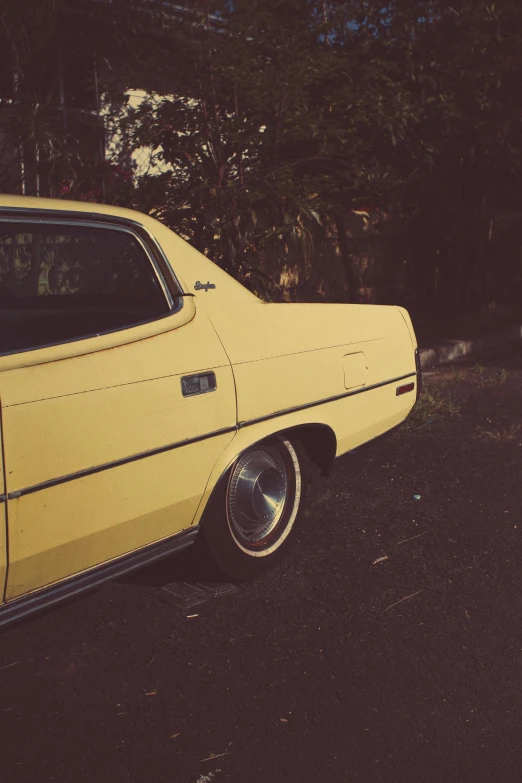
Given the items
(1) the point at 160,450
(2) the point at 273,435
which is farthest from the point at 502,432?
(1) the point at 160,450

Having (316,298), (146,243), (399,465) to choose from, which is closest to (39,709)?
(146,243)

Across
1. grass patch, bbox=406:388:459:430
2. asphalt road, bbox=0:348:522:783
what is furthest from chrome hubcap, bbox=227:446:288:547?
grass patch, bbox=406:388:459:430

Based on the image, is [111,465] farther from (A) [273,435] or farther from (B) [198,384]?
(A) [273,435]

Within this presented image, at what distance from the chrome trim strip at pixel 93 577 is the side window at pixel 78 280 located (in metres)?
0.83

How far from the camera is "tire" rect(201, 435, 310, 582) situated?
338 centimetres

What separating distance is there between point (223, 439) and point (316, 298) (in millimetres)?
8483

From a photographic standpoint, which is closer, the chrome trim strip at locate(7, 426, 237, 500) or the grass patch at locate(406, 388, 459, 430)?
the chrome trim strip at locate(7, 426, 237, 500)

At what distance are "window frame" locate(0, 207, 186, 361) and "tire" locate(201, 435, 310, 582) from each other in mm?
715

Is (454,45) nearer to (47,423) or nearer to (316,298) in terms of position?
(316,298)

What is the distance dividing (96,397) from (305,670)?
1200 millimetres

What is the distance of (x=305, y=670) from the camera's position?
2.89 meters

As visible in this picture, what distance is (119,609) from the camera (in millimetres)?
3387

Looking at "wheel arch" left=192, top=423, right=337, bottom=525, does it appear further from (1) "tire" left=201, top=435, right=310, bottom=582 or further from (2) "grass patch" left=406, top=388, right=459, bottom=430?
(2) "grass patch" left=406, top=388, right=459, bottom=430

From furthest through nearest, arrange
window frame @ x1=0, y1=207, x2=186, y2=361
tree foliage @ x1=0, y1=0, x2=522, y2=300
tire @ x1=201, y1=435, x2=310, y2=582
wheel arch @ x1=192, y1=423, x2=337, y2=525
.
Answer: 1. tree foliage @ x1=0, y1=0, x2=522, y2=300
2. tire @ x1=201, y1=435, x2=310, y2=582
3. wheel arch @ x1=192, y1=423, x2=337, y2=525
4. window frame @ x1=0, y1=207, x2=186, y2=361
